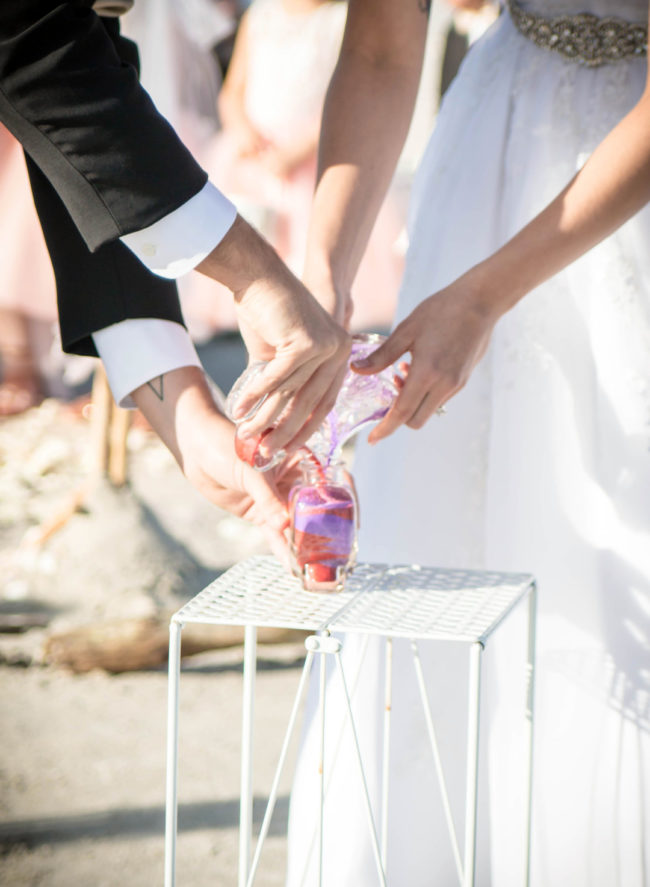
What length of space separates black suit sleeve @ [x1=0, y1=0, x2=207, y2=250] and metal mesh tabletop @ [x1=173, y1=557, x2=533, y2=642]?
38cm

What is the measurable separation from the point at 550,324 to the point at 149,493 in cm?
251

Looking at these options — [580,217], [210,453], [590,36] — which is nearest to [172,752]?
[210,453]

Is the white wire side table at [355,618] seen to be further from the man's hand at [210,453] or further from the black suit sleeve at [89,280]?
the black suit sleeve at [89,280]

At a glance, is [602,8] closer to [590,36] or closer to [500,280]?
[590,36]

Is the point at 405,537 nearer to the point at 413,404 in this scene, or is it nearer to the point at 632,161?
the point at 413,404

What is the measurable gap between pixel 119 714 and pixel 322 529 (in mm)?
1342

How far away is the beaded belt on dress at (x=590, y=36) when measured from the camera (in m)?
1.29

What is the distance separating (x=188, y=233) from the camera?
98 cm

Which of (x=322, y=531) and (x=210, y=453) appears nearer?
(x=322, y=531)

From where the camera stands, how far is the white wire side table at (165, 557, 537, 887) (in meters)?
0.94

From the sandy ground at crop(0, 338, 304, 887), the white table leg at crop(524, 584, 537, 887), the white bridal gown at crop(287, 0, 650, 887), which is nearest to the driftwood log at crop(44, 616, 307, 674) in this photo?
the sandy ground at crop(0, 338, 304, 887)

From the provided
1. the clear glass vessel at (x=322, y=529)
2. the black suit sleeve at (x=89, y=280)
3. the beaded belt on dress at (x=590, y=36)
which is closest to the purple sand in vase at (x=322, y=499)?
the clear glass vessel at (x=322, y=529)

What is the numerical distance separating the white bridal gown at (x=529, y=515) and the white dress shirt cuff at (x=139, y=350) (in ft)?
1.18

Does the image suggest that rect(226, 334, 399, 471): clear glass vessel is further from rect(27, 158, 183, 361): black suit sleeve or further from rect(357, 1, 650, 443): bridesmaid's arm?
rect(27, 158, 183, 361): black suit sleeve
